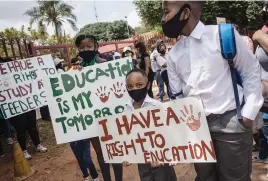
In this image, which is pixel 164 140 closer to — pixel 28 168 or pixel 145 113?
pixel 145 113

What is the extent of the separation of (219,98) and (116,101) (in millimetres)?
1340

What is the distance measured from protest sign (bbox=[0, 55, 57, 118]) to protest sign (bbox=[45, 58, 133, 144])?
6.29 ft

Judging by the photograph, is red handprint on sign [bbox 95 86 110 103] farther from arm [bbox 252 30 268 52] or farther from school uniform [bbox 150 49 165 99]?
school uniform [bbox 150 49 165 99]

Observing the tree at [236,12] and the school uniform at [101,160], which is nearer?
the school uniform at [101,160]

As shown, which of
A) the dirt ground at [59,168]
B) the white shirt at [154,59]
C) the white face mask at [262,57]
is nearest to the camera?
the white face mask at [262,57]

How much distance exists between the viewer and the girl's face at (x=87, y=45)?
3.00 metres

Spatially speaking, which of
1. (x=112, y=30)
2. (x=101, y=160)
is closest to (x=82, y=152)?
(x=101, y=160)

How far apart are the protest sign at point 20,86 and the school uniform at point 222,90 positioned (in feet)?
11.3

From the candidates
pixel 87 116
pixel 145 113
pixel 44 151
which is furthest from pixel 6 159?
pixel 145 113

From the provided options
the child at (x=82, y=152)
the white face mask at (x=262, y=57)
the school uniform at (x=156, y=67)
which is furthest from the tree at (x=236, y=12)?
Result: the child at (x=82, y=152)

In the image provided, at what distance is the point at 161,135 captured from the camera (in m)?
2.01

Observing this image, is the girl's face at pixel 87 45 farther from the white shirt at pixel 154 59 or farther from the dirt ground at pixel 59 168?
the white shirt at pixel 154 59

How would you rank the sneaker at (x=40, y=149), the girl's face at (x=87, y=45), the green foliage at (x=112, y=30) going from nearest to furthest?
the girl's face at (x=87, y=45) → the sneaker at (x=40, y=149) → the green foliage at (x=112, y=30)

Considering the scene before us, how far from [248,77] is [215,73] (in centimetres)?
22
